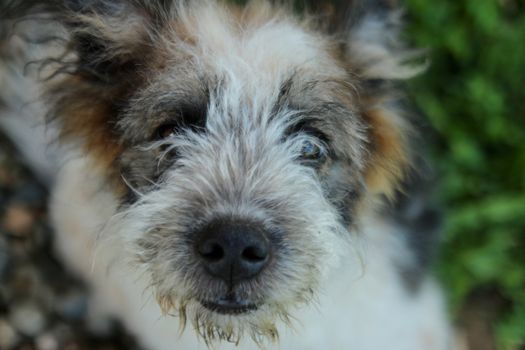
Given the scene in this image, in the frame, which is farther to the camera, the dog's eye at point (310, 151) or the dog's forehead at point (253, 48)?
the dog's eye at point (310, 151)

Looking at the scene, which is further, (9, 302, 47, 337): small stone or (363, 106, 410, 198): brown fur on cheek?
(9, 302, 47, 337): small stone

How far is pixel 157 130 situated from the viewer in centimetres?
278

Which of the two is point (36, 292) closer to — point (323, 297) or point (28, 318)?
point (28, 318)

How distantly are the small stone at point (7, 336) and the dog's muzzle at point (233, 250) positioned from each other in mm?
1785

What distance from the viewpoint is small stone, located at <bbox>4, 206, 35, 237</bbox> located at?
4105mm

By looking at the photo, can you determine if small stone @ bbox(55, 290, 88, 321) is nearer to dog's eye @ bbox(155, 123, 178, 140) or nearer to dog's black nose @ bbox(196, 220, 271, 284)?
dog's eye @ bbox(155, 123, 178, 140)

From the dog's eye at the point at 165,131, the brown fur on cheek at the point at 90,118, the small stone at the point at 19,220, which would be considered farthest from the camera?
the small stone at the point at 19,220

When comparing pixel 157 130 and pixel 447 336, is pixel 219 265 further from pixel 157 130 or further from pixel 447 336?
pixel 447 336

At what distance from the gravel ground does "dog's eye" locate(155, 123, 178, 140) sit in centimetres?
150

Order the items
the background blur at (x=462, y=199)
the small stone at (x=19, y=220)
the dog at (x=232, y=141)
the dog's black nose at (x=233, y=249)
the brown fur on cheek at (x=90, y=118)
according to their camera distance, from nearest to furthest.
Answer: the dog's black nose at (x=233, y=249)
the dog at (x=232, y=141)
the brown fur on cheek at (x=90, y=118)
the background blur at (x=462, y=199)
the small stone at (x=19, y=220)

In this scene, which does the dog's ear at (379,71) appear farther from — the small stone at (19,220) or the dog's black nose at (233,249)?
the small stone at (19,220)

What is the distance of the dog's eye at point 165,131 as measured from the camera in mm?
2766

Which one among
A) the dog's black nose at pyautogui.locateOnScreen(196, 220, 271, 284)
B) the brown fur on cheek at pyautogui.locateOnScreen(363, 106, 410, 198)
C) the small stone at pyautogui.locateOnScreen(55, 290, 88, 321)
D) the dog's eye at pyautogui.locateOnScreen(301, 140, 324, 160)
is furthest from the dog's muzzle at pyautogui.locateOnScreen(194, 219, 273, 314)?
the small stone at pyautogui.locateOnScreen(55, 290, 88, 321)

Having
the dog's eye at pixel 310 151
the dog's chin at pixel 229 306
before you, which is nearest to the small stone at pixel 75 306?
the dog's chin at pixel 229 306
